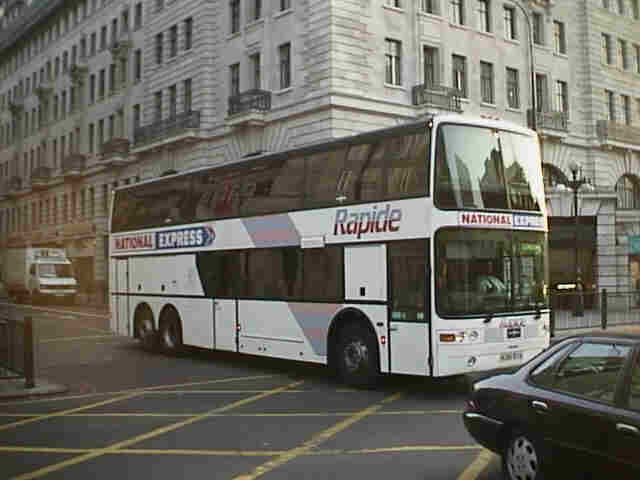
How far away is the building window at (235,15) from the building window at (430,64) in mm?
9499

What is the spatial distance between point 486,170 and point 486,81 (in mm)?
25525

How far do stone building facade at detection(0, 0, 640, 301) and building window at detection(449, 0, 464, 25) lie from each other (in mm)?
103

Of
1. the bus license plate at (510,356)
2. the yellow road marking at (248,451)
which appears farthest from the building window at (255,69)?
the yellow road marking at (248,451)

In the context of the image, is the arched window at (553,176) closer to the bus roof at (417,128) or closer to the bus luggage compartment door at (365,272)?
the bus roof at (417,128)

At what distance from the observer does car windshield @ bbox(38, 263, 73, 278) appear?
42.6 m

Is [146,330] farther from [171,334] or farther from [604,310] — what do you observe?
[604,310]

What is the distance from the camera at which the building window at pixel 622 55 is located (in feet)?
142

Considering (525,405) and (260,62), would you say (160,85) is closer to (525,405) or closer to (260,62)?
(260,62)

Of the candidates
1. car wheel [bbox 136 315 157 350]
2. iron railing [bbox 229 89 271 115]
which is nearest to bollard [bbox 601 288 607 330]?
car wheel [bbox 136 315 157 350]

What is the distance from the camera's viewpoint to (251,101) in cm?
3312

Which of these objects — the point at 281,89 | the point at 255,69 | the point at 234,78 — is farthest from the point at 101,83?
the point at 281,89

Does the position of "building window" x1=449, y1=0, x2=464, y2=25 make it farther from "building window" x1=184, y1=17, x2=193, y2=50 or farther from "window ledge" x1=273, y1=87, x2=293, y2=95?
"building window" x1=184, y1=17, x2=193, y2=50

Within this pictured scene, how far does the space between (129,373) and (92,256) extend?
124ft

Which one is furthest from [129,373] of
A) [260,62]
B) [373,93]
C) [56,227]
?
[56,227]
